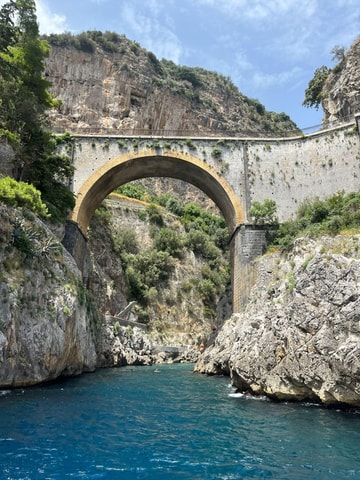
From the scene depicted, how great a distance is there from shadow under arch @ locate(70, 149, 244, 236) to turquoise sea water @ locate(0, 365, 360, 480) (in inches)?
546

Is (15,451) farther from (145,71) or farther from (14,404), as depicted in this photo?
(145,71)

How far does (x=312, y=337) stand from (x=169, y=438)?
4.95 metres

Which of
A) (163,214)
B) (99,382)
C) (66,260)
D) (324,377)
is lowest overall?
(99,382)

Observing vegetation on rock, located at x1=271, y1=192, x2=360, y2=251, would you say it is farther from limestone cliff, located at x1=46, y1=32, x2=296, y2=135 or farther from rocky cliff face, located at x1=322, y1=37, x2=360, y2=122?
limestone cliff, located at x1=46, y1=32, x2=296, y2=135

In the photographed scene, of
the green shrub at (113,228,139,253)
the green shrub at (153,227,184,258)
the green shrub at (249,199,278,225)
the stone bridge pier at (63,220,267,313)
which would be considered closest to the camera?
the stone bridge pier at (63,220,267,313)

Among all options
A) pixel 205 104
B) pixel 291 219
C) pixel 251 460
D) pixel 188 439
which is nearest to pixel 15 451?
pixel 188 439

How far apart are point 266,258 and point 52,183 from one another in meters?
12.5

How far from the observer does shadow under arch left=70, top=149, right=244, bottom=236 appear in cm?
2384

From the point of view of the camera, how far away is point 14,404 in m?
9.38

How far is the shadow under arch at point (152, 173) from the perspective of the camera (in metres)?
23.8

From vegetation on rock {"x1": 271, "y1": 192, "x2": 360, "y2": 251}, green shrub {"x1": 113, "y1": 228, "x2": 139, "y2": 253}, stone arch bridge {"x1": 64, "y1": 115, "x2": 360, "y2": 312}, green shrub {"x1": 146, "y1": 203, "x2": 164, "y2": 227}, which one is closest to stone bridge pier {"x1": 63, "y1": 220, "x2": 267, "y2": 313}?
stone arch bridge {"x1": 64, "y1": 115, "x2": 360, "y2": 312}

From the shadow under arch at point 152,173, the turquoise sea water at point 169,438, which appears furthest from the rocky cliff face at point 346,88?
the turquoise sea water at point 169,438

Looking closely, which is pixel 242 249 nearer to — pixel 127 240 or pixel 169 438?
pixel 169 438

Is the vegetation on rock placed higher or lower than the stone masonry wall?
lower
